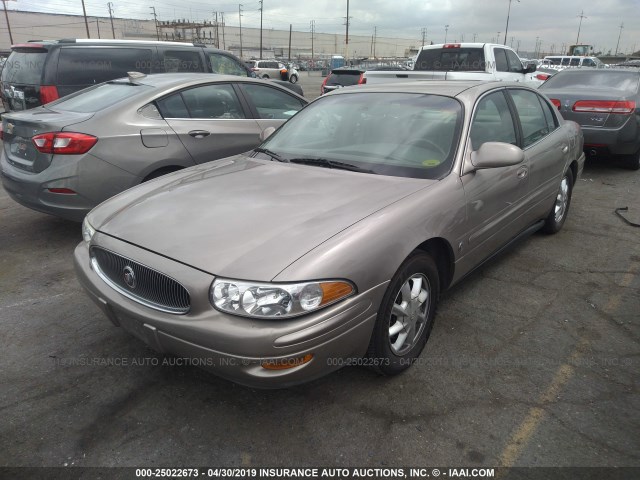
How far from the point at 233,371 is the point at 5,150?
4.10 metres

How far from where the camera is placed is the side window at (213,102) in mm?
4750

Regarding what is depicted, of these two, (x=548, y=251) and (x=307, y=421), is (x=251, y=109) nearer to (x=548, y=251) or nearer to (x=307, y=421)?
(x=548, y=251)

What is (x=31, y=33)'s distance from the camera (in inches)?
2854

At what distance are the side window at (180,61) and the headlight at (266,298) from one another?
661cm

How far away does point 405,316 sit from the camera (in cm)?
253

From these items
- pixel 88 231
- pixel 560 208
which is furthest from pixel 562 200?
pixel 88 231

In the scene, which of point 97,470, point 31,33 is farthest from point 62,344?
point 31,33

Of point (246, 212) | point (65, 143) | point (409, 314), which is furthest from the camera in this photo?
point (65, 143)

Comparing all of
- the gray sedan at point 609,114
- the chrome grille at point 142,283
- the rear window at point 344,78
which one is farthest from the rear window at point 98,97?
the rear window at point 344,78

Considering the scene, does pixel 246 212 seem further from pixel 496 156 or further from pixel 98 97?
pixel 98 97

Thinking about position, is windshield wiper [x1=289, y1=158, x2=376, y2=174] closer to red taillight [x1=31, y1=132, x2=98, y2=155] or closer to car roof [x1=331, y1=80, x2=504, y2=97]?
car roof [x1=331, y1=80, x2=504, y2=97]

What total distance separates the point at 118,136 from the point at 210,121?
0.97 m

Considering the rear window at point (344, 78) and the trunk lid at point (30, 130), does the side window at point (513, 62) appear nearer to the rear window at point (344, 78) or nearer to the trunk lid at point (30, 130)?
the rear window at point (344, 78)

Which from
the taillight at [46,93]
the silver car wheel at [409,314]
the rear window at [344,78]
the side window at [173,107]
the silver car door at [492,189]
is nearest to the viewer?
the silver car wheel at [409,314]
